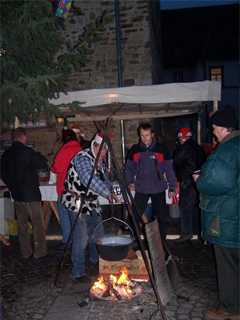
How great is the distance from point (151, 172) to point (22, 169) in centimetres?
201

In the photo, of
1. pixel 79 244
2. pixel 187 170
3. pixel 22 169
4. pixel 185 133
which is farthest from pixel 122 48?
pixel 79 244

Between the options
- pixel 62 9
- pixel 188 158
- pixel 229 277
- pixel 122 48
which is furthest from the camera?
pixel 122 48

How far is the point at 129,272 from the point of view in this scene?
4555 mm

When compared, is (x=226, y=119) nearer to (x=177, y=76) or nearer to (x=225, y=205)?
(x=225, y=205)

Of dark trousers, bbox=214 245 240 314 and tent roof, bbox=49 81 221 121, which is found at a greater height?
tent roof, bbox=49 81 221 121

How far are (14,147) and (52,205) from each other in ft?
5.58

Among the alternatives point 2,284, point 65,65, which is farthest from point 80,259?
point 65,65

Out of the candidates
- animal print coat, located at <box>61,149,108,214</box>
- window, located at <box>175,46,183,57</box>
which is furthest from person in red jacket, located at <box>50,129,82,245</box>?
window, located at <box>175,46,183,57</box>

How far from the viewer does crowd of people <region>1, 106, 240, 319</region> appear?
10.9ft

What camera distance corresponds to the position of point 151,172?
5.53 meters

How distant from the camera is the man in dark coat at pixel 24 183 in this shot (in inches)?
211

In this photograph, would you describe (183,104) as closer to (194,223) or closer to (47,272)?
(194,223)

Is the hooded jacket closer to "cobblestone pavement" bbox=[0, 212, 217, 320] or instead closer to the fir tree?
"cobblestone pavement" bbox=[0, 212, 217, 320]

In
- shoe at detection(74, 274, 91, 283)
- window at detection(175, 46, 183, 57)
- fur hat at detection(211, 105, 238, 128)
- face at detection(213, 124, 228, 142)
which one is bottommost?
shoe at detection(74, 274, 91, 283)
